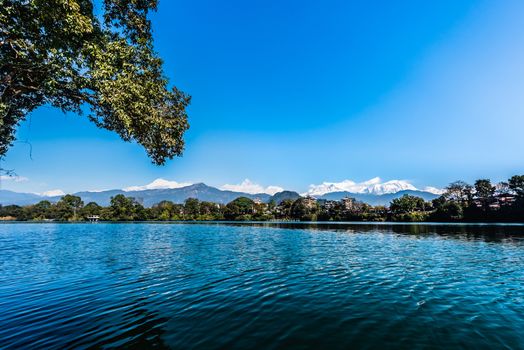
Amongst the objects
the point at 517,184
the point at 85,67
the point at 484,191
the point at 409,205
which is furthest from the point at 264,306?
the point at 409,205

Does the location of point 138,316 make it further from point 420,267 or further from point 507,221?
point 507,221

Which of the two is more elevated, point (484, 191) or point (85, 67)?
point (484, 191)

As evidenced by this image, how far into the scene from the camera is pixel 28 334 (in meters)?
9.60

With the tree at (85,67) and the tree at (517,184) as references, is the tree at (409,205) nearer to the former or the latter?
the tree at (517,184)

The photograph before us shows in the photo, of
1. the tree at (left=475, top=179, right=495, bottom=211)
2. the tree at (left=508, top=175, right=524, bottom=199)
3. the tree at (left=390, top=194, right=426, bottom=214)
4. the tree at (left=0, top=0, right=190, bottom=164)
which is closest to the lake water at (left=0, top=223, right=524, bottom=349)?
the tree at (left=0, top=0, right=190, bottom=164)

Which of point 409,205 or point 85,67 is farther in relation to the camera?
point 409,205

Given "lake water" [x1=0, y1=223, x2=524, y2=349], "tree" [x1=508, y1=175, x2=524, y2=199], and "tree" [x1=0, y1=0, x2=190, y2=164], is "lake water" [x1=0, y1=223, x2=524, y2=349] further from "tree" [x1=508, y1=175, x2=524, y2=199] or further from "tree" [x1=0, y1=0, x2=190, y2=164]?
"tree" [x1=508, y1=175, x2=524, y2=199]

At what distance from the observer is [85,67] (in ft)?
43.1

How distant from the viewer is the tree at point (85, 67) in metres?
11.9

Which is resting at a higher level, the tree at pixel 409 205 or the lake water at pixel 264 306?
the tree at pixel 409 205

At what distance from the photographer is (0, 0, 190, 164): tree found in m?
11.9

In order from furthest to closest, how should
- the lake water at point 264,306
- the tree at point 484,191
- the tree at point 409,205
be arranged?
1. the tree at point 409,205
2. the tree at point 484,191
3. the lake water at point 264,306

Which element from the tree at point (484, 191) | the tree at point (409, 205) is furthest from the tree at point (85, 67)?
the tree at point (409, 205)

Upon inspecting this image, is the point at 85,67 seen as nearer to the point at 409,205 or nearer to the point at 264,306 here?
the point at 264,306
